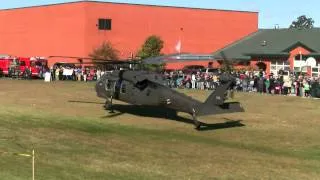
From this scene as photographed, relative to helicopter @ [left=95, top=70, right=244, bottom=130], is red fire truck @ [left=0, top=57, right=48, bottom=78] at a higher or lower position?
higher

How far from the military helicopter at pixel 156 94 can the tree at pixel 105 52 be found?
1887 inches

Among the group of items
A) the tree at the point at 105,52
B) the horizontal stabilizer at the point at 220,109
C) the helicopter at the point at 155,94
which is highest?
the tree at the point at 105,52

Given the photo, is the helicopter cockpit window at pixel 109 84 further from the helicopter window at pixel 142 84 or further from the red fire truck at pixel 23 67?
the red fire truck at pixel 23 67

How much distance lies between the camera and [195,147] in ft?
60.3

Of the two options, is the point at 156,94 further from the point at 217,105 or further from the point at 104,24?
the point at 104,24

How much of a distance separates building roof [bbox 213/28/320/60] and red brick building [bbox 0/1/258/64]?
6.19 metres

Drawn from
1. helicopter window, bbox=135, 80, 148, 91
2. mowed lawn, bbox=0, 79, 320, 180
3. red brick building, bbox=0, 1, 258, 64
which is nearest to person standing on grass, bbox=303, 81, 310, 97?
mowed lawn, bbox=0, 79, 320, 180

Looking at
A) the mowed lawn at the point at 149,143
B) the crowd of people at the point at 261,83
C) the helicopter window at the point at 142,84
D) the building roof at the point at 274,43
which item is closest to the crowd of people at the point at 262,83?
the crowd of people at the point at 261,83

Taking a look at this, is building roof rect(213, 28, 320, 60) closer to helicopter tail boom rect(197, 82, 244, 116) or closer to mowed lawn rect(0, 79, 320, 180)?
mowed lawn rect(0, 79, 320, 180)

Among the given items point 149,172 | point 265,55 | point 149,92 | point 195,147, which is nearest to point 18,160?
point 149,172

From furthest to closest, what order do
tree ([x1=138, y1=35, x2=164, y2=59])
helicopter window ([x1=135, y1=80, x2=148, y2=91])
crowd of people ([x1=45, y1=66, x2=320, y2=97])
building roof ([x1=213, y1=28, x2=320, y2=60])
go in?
tree ([x1=138, y1=35, x2=164, y2=59]) → building roof ([x1=213, y1=28, x2=320, y2=60]) → crowd of people ([x1=45, y1=66, x2=320, y2=97]) → helicopter window ([x1=135, y1=80, x2=148, y2=91])

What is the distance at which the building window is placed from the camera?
77.5 metres

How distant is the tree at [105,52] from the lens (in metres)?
74.7

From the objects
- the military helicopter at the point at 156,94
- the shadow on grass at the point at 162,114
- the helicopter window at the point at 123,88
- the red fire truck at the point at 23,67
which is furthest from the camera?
the red fire truck at the point at 23,67
